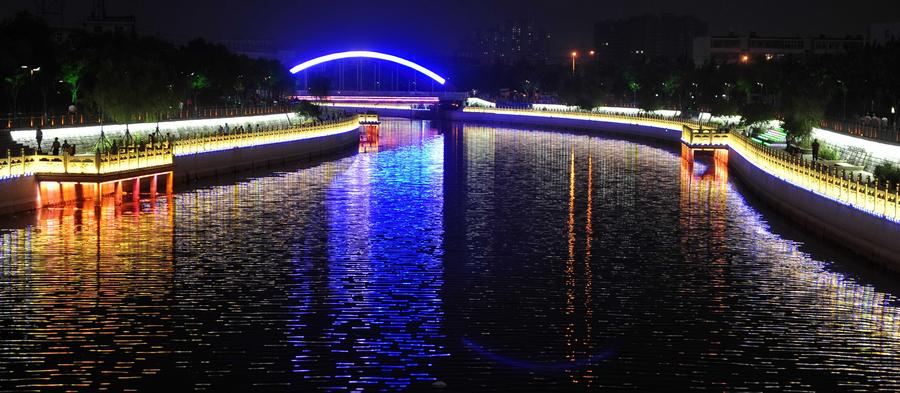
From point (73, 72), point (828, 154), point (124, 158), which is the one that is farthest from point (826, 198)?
point (73, 72)

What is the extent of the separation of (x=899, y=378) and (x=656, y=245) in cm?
1310

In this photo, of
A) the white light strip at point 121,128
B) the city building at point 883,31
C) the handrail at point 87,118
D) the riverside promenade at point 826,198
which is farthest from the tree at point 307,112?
the city building at point 883,31

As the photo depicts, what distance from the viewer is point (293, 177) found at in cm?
4909

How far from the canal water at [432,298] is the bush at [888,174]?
3319 millimetres

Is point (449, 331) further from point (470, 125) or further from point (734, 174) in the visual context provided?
point (470, 125)

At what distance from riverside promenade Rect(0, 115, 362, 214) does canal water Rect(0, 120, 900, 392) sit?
106 cm

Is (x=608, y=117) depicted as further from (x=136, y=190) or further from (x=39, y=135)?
(x=136, y=190)

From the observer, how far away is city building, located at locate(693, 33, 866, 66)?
16150 centimetres

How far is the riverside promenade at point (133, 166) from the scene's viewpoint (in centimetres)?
3456

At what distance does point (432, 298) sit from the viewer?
21.9 meters

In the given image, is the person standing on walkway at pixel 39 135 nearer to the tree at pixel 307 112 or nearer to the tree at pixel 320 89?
the tree at pixel 307 112

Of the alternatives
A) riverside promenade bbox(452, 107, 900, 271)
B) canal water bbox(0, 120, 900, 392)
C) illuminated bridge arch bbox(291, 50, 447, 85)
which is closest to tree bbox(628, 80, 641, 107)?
riverside promenade bbox(452, 107, 900, 271)

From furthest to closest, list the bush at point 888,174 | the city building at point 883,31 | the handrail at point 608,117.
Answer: the city building at point 883,31 < the handrail at point 608,117 < the bush at point 888,174

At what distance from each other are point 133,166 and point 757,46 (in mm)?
135415
